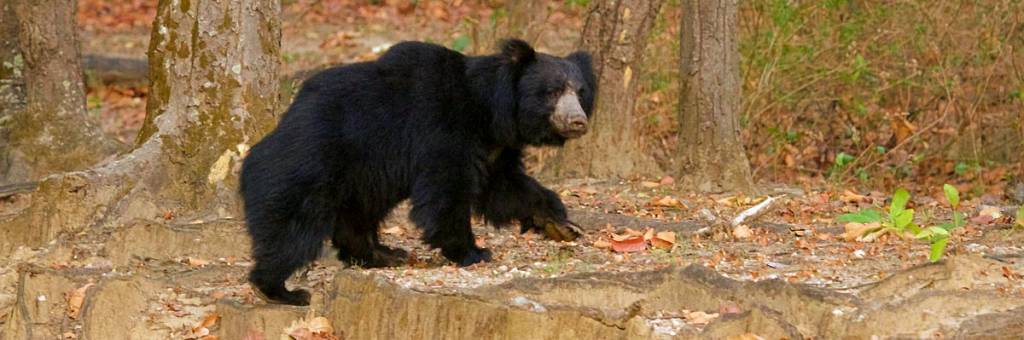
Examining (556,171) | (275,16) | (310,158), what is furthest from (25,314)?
(556,171)

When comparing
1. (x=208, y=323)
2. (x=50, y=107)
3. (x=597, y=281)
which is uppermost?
(x=50, y=107)

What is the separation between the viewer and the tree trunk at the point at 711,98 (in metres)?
8.33

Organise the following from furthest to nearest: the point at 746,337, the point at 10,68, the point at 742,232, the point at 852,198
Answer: the point at 10,68
the point at 852,198
the point at 742,232
the point at 746,337

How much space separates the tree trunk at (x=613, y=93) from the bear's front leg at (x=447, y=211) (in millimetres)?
2669

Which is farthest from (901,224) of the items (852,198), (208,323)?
(208,323)

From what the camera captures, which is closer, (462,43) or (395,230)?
(395,230)

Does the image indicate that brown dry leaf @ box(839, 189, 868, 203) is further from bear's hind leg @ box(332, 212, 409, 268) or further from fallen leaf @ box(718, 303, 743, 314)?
fallen leaf @ box(718, 303, 743, 314)

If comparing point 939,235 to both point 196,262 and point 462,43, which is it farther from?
point 462,43

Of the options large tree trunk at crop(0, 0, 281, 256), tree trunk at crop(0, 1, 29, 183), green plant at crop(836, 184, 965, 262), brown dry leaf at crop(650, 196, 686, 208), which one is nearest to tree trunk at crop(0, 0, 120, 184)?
tree trunk at crop(0, 1, 29, 183)

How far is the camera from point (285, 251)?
5.94m

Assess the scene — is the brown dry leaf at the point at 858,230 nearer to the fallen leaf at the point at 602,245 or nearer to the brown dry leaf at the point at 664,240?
the brown dry leaf at the point at 664,240

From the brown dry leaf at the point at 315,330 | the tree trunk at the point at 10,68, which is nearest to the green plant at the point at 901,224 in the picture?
the brown dry leaf at the point at 315,330

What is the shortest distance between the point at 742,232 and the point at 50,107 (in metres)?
4.72

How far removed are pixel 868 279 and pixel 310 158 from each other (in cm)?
221
